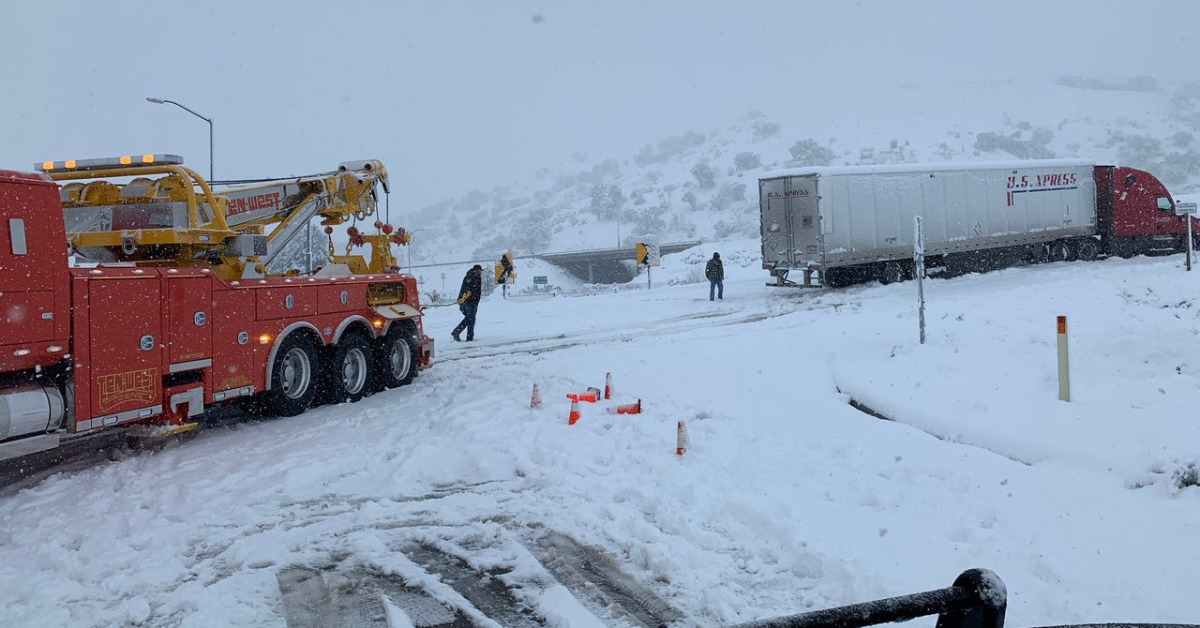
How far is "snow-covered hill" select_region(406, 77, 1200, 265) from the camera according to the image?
124 m

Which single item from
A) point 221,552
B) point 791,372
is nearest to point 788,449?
point 791,372

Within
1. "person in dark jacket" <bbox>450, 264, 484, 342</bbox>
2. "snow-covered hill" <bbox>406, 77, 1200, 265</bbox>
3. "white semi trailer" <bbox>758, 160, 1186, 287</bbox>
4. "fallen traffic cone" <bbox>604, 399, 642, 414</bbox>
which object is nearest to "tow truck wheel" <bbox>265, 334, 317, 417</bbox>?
"fallen traffic cone" <bbox>604, 399, 642, 414</bbox>

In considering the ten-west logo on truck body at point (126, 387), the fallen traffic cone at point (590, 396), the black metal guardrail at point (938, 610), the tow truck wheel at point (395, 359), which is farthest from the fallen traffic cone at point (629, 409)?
the black metal guardrail at point (938, 610)

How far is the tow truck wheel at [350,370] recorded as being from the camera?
11.7 metres

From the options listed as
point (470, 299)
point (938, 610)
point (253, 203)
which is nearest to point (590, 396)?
point (253, 203)

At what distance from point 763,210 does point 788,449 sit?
18372 mm

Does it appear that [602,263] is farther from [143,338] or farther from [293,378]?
[143,338]

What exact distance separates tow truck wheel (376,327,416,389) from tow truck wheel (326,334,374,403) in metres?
0.26

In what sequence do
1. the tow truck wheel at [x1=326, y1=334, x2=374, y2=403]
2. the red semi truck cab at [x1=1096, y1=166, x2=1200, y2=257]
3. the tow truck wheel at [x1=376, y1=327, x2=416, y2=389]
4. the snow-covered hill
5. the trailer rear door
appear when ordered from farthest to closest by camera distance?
the snow-covered hill
the red semi truck cab at [x1=1096, y1=166, x2=1200, y2=257]
the trailer rear door
the tow truck wheel at [x1=376, y1=327, x2=416, y2=389]
the tow truck wheel at [x1=326, y1=334, x2=374, y2=403]

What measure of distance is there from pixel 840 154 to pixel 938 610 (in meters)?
155

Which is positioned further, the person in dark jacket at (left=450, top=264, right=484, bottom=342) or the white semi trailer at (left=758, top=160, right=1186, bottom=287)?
the white semi trailer at (left=758, top=160, right=1186, bottom=287)

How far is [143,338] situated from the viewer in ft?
27.0

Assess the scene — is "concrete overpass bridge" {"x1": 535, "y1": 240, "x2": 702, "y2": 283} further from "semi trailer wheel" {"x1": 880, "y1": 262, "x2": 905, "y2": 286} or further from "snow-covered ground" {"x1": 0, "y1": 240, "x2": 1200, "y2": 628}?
"snow-covered ground" {"x1": 0, "y1": 240, "x2": 1200, "y2": 628}

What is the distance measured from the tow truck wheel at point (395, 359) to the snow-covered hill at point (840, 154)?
94.8m
